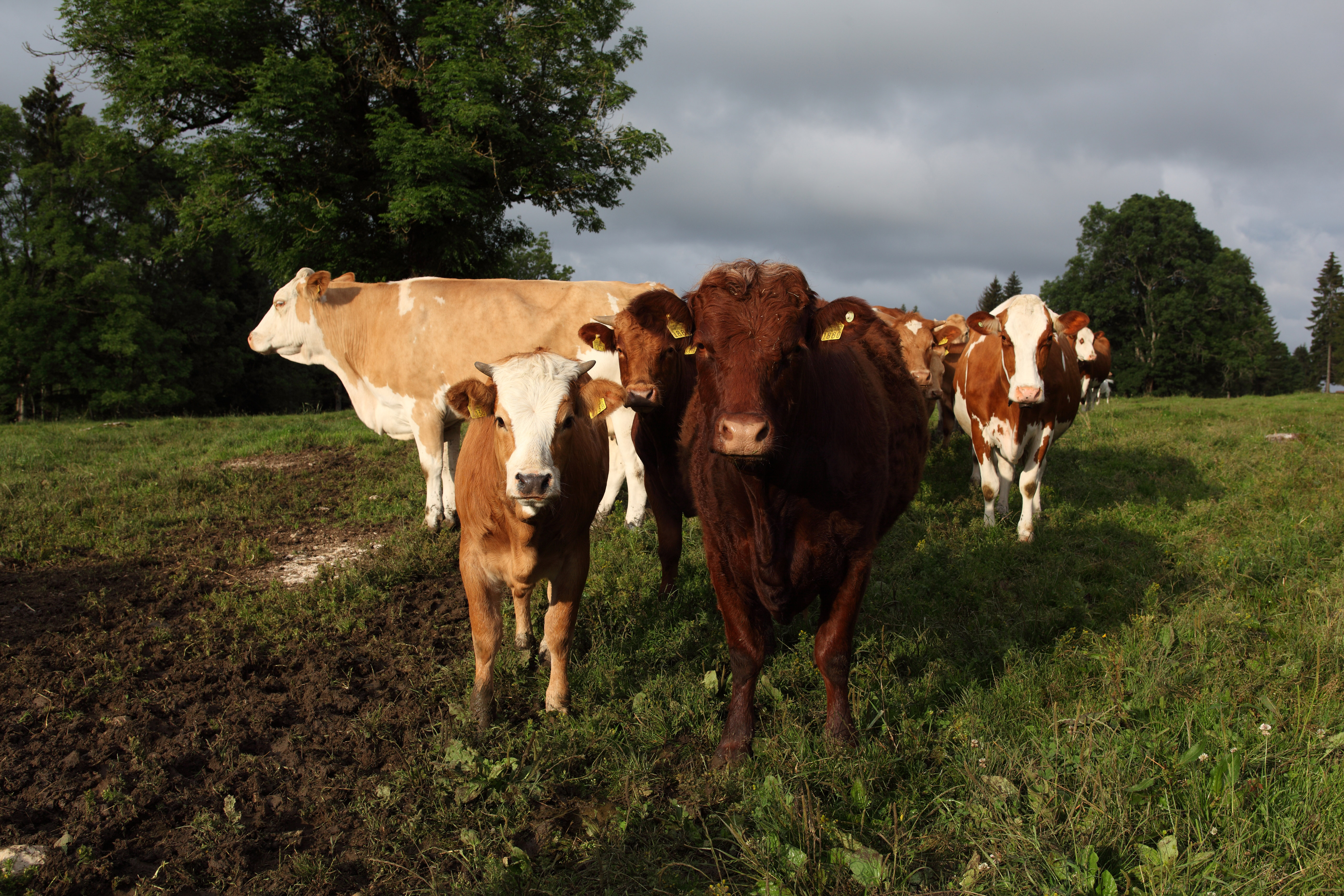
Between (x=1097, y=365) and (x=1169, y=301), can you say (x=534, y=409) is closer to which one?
(x=1097, y=365)

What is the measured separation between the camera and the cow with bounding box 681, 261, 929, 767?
9.96ft

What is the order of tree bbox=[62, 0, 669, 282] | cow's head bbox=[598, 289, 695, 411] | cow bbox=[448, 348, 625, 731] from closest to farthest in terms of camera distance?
cow bbox=[448, 348, 625, 731]
cow's head bbox=[598, 289, 695, 411]
tree bbox=[62, 0, 669, 282]

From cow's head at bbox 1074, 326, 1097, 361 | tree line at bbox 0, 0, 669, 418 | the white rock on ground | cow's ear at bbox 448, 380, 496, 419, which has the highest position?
tree line at bbox 0, 0, 669, 418

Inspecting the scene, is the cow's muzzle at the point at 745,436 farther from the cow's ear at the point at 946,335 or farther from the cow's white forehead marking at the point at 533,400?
the cow's ear at the point at 946,335

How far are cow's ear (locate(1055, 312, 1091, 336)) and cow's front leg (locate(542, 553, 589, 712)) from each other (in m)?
5.96

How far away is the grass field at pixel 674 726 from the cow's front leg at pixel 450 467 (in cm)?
59

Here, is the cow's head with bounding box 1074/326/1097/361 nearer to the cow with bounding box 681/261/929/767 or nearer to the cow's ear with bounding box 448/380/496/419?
the cow with bounding box 681/261/929/767

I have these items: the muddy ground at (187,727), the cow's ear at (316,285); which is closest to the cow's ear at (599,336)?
the muddy ground at (187,727)

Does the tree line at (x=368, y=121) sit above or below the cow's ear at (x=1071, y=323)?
above

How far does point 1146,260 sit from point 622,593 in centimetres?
5965

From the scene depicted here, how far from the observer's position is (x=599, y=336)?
18.0ft

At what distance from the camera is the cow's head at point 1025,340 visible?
22.4ft

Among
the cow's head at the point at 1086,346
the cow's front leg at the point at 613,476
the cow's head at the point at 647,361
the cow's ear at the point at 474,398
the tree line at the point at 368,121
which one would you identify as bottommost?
the cow's front leg at the point at 613,476

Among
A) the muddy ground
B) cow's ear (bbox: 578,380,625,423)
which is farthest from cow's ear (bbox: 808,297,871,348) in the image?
the muddy ground
